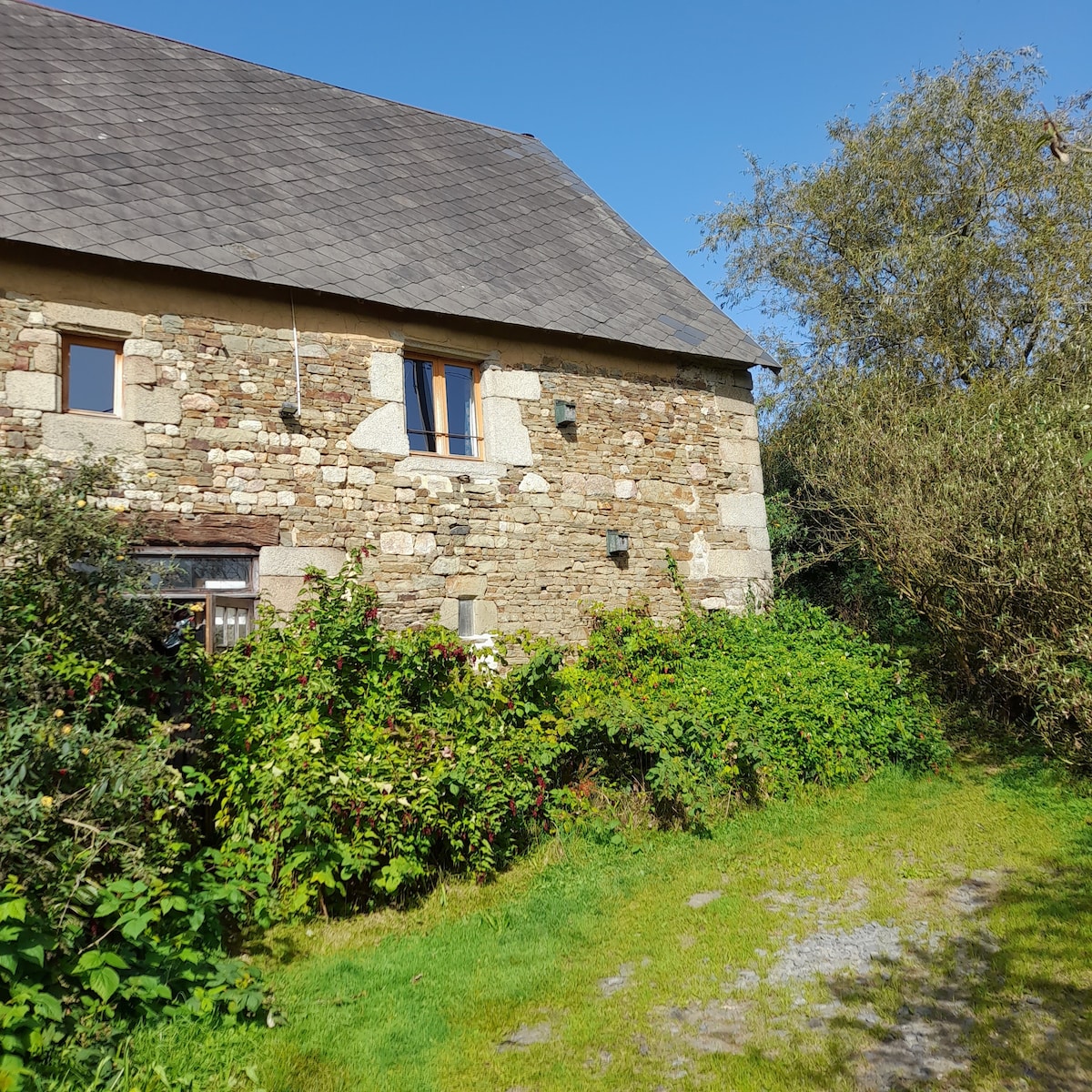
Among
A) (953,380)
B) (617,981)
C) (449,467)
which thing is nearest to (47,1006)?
(617,981)

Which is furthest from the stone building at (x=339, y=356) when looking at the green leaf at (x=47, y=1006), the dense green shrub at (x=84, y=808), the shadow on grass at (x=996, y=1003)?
the shadow on grass at (x=996, y=1003)

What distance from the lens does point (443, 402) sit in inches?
302

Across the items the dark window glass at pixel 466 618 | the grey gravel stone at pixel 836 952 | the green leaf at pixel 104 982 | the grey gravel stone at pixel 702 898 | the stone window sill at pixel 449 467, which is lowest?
the grey gravel stone at pixel 836 952

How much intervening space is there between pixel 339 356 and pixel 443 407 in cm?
105

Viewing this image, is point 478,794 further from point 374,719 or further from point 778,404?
point 778,404

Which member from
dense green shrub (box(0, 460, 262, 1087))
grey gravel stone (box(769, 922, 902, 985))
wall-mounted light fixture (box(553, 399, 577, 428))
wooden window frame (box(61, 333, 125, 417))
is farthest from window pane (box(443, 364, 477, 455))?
grey gravel stone (box(769, 922, 902, 985))

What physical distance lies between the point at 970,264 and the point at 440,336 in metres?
7.04

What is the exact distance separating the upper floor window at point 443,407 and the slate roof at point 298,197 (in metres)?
0.57

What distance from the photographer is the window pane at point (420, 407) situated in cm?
743

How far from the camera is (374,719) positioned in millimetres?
5301

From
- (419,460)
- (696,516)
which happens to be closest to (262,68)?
(419,460)

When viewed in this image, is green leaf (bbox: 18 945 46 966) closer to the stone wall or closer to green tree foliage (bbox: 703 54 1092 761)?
the stone wall

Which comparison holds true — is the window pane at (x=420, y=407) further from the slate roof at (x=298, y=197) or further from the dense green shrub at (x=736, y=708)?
the dense green shrub at (x=736, y=708)

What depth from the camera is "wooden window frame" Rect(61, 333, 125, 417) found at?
605 centimetres
